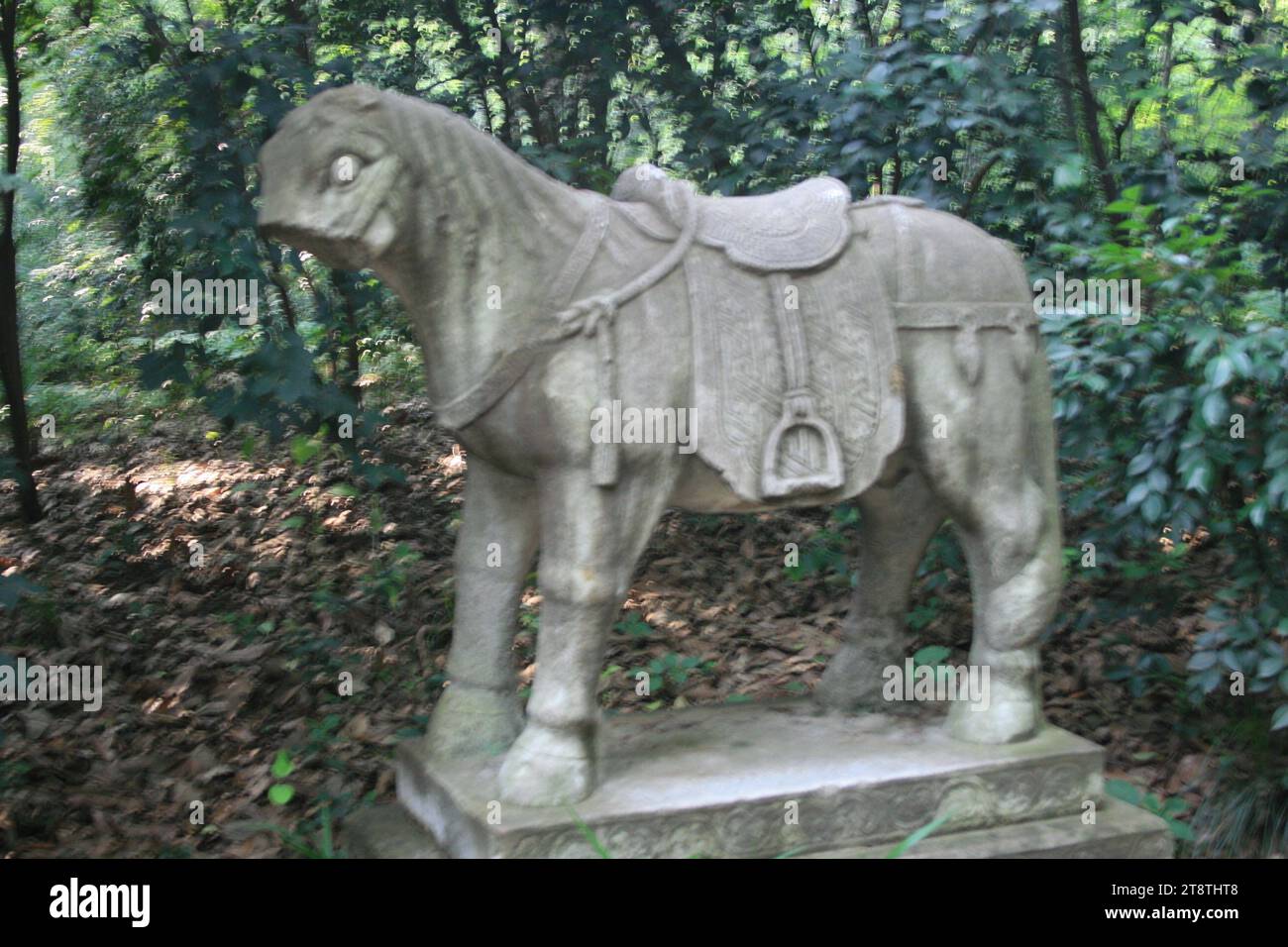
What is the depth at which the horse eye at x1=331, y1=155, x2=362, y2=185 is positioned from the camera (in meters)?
3.02

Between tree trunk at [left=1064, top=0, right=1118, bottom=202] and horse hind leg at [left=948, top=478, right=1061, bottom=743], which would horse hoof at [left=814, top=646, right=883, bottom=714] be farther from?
tree trunk at [left=1064, top=0, right=1118, bottom=202]

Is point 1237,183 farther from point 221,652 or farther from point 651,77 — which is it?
point 221,652

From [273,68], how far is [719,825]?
3.07 m

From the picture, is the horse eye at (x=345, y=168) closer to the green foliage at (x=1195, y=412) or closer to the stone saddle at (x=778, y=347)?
the stone saddle at (x=778, y=347)

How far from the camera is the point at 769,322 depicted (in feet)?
11.1

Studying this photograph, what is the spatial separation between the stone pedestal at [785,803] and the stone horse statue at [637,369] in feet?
0.36

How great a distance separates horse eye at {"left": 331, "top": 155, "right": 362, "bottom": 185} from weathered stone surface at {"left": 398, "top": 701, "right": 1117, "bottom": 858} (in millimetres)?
1553

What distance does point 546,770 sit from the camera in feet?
10.7

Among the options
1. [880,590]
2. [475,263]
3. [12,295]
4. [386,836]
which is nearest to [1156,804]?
[880,590]

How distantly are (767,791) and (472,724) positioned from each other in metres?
0.84

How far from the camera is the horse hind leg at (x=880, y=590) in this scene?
12.9 feet

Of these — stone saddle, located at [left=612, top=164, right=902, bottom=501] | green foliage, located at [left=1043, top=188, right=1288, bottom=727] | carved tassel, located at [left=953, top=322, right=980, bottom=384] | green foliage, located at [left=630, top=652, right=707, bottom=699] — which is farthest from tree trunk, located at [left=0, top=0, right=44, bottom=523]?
green foliage, located at [left=1043, top=188, right=1288, bottom=727]

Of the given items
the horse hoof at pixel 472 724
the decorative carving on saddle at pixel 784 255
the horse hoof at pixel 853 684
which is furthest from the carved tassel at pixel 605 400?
the horse hoof at pixel 853 684

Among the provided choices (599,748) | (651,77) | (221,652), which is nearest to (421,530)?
(221,652)
